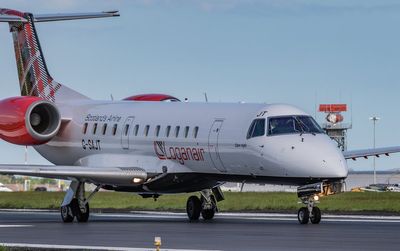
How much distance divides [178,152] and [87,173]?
3027 millimetres

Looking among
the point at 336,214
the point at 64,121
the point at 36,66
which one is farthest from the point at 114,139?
the point at 336,214

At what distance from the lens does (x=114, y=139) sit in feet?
134

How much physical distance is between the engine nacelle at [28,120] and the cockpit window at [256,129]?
28.3ft

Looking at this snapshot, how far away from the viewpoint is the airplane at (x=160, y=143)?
3434cm

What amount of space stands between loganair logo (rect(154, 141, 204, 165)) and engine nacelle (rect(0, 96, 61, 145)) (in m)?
4.50

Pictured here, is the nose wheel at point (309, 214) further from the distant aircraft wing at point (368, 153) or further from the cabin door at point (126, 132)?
the cabin door at point (126, 132)

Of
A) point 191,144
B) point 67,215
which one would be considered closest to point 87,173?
point 67,215

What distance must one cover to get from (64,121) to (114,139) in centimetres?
290

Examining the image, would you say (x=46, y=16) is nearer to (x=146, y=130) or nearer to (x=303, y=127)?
(x=146, y=130)

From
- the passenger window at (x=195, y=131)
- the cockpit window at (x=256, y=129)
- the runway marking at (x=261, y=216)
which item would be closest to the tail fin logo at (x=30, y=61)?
the runway marking at (x=261, y=216)

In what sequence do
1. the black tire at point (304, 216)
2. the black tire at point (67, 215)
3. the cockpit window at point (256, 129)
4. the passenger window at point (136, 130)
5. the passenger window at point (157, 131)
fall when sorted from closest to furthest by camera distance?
1. the black tire at point (304, 216)
2. the cockpit window at point (256, 129)
3. the black tire at point (67, 215)
4. the passenger window at point (157, 131)
5. the passenger window at point (136, 130)

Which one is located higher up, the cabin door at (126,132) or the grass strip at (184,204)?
the cabin door at (126,132)

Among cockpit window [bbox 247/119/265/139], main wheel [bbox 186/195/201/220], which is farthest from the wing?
cockpit window [bbox 247/119/265/139]

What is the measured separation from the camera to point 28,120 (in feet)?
132
